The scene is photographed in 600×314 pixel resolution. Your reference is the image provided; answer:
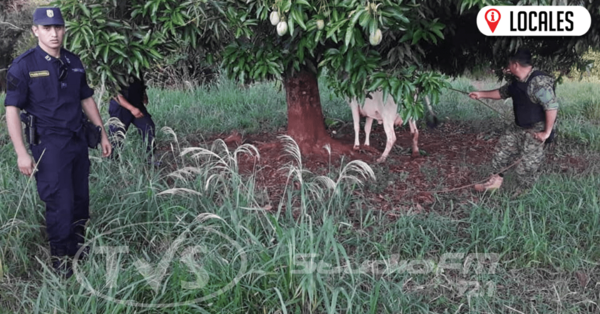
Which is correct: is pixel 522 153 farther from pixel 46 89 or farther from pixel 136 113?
pixel 46 89

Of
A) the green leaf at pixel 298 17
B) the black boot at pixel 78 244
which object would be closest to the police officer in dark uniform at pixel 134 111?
the black boot at pixel 78 244

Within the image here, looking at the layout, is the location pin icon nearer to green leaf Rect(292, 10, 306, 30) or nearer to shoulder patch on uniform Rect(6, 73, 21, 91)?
green leaf Rect(292, 10, 306, 30)

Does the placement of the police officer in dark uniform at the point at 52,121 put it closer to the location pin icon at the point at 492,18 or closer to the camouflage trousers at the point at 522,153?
the location pin icon at the point at 492,18

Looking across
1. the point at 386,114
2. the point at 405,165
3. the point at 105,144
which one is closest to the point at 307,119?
the point at 386,114

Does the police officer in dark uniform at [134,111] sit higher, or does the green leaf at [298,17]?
the green leaf at [298,17]

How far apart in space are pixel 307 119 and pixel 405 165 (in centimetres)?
118

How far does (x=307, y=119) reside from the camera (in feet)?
19.1

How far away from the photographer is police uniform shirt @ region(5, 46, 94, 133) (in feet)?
10.6

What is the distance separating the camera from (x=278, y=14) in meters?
3.69

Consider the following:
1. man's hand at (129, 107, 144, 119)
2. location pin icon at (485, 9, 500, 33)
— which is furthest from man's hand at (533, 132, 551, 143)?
man's hand at (129, 107, 144, 119)

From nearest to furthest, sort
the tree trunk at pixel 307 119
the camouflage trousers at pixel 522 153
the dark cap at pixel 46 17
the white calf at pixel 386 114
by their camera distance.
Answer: the dark cap at pixel 46 17
the camouflage trousers at pixel 522 153
the white calf at pixel 386 114
the tree trunk at pixel 307 119

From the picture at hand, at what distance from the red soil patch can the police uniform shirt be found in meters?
1.70

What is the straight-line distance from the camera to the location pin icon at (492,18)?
402cm

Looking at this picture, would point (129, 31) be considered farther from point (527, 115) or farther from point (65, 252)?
point (527, 115)
